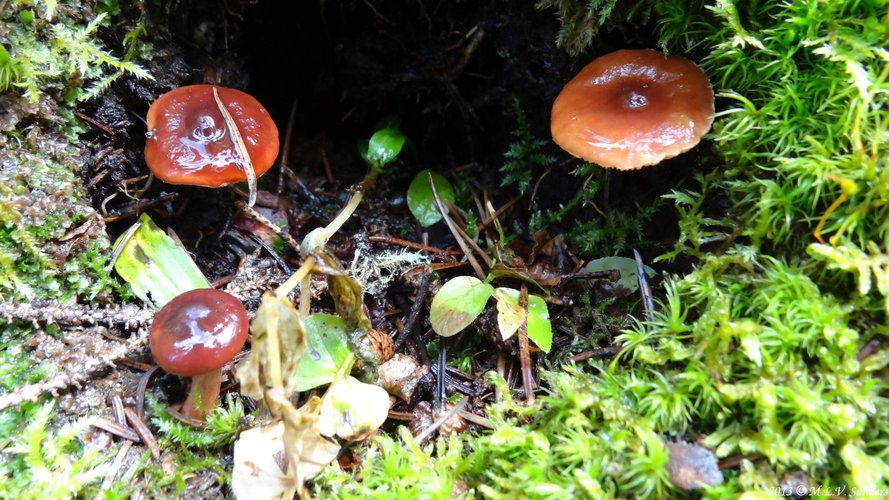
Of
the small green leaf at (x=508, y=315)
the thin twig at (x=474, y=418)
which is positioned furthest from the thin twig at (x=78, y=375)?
the small green leaf at (x=508, y=315)

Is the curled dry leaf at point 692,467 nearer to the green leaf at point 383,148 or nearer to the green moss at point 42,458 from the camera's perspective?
the green moss at point 42,458

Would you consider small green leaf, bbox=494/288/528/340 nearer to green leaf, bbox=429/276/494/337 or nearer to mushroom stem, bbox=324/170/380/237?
green leaf, bbox=429/276/494/337

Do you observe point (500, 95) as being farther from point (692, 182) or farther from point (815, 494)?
point (815, 494)

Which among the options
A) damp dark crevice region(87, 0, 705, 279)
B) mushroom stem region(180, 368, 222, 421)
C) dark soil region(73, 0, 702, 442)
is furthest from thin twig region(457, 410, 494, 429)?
damp dark crevice region(87, 0, 705, 279)

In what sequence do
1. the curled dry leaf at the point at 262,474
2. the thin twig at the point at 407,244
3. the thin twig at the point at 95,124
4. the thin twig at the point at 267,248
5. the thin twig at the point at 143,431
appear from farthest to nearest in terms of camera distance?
the thin twig at the point at 407,244 → the thin twig at the point at 267,248 → the thin twig at the point at 95,124 → the thin twig at the point at 143,431 → the curled dry leaf at the point at 262,474

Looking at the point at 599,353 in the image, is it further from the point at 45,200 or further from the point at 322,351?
the point at 45,200

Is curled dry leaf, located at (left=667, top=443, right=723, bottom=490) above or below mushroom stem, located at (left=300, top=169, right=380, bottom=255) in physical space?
below
